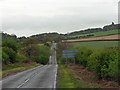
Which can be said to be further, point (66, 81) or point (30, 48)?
point (30, 48)

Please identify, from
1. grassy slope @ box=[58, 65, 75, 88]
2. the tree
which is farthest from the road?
the tree

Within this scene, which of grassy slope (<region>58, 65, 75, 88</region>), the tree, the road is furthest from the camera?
the tree

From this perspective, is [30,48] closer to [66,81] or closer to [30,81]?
[30,81]

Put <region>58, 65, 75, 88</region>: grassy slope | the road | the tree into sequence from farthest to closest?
the tree → the road → <region>58, 65, 75, 88</region>: grassy slope

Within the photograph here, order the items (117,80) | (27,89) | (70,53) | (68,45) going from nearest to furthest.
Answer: (27,89) < (117,80) < (70,53) < (68,45)

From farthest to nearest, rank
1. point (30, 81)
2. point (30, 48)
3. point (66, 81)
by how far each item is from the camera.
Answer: point (30, 48) < point (30, 81) < point (66, 81)

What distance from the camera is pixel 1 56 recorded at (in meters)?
42.9

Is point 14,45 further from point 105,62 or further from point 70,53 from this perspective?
point 105,62

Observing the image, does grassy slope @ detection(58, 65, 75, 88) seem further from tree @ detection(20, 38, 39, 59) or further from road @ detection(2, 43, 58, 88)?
tree @ detection(20, 38, 39, 59)

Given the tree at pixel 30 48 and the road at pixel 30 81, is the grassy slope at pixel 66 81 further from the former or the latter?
the tree at pixel 30 48

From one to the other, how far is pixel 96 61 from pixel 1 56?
23909mm

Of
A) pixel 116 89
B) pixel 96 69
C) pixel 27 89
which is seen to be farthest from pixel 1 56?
Answer: pixel 116 89

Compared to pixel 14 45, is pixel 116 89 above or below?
below

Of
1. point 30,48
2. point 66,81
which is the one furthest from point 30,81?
point 30,48
